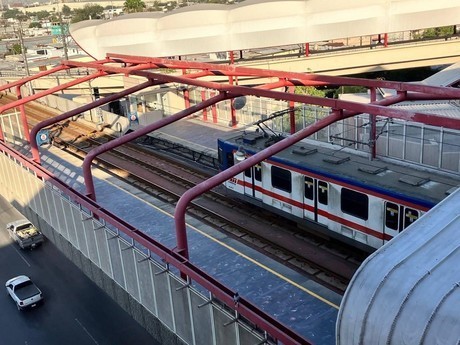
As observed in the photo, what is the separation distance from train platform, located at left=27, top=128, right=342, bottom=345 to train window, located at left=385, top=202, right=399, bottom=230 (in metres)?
2.84

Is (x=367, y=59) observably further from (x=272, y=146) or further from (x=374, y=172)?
(x=272, y=146)

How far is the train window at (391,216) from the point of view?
15.4 meters

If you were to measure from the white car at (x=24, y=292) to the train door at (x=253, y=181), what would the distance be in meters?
10.9

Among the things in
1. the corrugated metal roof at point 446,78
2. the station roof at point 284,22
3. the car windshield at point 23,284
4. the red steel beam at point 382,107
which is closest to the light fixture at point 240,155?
the red steel beam at point 382,107

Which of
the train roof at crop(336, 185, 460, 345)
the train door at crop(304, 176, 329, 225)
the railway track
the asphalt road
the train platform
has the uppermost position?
the train roof at crop(336, 185, 460, 345)

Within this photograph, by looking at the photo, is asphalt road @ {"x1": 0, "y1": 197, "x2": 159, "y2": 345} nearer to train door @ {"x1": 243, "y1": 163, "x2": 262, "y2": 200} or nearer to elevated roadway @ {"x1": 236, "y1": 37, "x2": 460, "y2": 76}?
train door @ {"x1": 243, "y1": 163, "x2": 262, "y2": 200}

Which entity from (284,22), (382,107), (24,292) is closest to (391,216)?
(382,107)

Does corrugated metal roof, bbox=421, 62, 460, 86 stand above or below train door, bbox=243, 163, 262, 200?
above

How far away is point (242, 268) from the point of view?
1539cm

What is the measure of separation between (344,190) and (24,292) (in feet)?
51.4

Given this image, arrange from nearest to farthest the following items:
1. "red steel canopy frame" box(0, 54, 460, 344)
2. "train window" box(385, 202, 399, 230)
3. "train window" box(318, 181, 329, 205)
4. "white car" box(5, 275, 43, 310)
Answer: "red steel canopy frame" box(0, 54, 460, 344)
"train window" box(385, 202, 399, 230)
"train window" box(318, 181, 329, 205)
"white car" box(5, 275, 43, 310)

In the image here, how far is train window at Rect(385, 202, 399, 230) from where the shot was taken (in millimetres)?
15375

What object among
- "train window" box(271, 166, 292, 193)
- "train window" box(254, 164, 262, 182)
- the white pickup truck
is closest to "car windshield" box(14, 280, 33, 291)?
the white pickup truck

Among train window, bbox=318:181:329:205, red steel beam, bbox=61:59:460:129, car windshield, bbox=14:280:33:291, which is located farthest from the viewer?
car windshield, bbox=14:280:33:291
